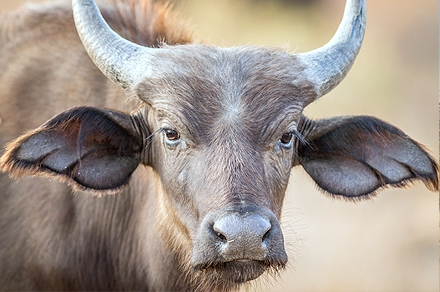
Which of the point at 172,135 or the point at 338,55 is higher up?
the point at 338,55

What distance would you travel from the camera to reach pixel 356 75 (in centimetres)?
1424

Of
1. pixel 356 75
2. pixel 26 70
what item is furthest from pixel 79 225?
pixel 356 75

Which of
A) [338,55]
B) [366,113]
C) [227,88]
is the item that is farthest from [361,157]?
[366,113]

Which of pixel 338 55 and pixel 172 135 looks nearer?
pixel 172 135

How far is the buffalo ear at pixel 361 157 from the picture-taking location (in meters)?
5.46

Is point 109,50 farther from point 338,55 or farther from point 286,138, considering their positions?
point 338,55

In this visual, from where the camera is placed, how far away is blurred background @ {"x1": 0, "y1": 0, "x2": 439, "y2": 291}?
10.5 metres

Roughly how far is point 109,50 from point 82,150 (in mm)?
831

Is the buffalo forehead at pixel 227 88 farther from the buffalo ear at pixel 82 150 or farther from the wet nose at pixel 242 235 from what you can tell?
the wet nose at pixel 242 235

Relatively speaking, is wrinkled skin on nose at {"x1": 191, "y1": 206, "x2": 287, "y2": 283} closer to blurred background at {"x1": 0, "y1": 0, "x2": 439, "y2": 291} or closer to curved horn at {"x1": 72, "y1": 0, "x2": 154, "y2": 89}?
curved horn at {"x1": 72, "y1": 0, "x2": 154, "y2": 89}

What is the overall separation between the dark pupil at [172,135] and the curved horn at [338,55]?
42.5 inches

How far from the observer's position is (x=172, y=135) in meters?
4.93

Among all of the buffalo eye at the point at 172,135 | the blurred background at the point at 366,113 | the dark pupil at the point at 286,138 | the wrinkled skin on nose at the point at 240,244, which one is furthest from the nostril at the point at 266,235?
the blurred background at the point at 366,113

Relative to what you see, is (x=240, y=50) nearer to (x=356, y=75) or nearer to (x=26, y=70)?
(x=26, y=70)
